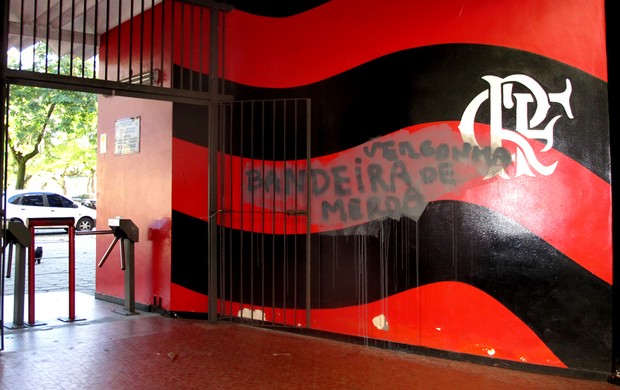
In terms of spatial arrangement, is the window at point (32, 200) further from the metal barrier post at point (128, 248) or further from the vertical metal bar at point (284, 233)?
the vertical metal bar at point (284, 233)

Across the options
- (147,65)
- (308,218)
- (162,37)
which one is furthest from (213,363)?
(147,65)

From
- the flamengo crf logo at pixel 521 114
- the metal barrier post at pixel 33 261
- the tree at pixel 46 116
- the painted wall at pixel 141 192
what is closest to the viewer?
the flamengo crf logo at pixel 521 114

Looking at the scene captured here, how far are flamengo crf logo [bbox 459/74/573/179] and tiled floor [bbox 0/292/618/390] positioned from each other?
158 centimetres

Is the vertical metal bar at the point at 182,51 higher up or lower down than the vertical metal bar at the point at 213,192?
higher up

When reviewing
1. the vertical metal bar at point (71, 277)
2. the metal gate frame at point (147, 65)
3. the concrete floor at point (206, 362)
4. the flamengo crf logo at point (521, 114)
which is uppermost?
the metal gate frame at point (147, 65)

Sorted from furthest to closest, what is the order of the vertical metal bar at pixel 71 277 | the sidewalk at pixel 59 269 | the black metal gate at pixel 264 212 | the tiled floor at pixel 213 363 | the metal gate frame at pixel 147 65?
the sidewalk at pixel 59 269
the vertical metal bar at pixel 71 277
the black metal gate at pixel 264 212
the metal gate frame at pixel 147 65
the tiled floor at pixel 213 363

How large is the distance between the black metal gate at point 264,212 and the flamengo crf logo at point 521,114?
1.71 meters

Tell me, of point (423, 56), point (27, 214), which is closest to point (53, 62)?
point (27, 214)

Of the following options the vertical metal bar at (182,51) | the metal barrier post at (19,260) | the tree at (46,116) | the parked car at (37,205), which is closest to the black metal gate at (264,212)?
the vertical metal bar at (182,51)

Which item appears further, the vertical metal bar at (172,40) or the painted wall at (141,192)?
the painted wall at (141,192)

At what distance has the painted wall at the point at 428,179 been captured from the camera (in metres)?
3.89

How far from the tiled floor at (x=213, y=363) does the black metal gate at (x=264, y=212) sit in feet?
0.98

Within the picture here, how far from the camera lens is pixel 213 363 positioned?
4.28 m

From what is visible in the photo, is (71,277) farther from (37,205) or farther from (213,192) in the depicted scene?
(37,205)
